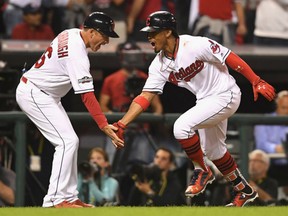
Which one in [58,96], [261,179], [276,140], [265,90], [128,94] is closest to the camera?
[265,90]

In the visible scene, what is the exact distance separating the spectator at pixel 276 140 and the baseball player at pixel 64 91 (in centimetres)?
282

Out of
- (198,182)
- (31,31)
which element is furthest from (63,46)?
(31,31)

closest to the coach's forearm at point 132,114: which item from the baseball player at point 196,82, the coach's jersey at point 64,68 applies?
the baseball player at point 196,82

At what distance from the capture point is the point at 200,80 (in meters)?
8.72

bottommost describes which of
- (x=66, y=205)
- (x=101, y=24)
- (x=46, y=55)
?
(x=66, y=205)

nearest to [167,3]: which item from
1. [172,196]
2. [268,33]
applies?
[268,33]

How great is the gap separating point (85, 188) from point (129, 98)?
119cm

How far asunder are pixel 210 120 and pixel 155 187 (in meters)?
1.81

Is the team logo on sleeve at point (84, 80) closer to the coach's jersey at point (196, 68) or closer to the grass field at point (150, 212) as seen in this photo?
the coach's jersey at point (196, 68)

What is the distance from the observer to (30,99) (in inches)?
345

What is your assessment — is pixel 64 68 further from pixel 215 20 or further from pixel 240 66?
pixel 215 20

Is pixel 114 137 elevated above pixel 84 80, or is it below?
below

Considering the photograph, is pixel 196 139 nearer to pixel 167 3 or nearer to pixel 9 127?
pixel 9 127

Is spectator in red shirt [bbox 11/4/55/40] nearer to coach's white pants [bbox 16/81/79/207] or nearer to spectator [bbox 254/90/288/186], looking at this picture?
spectator [bbox 254/90/288/186]
